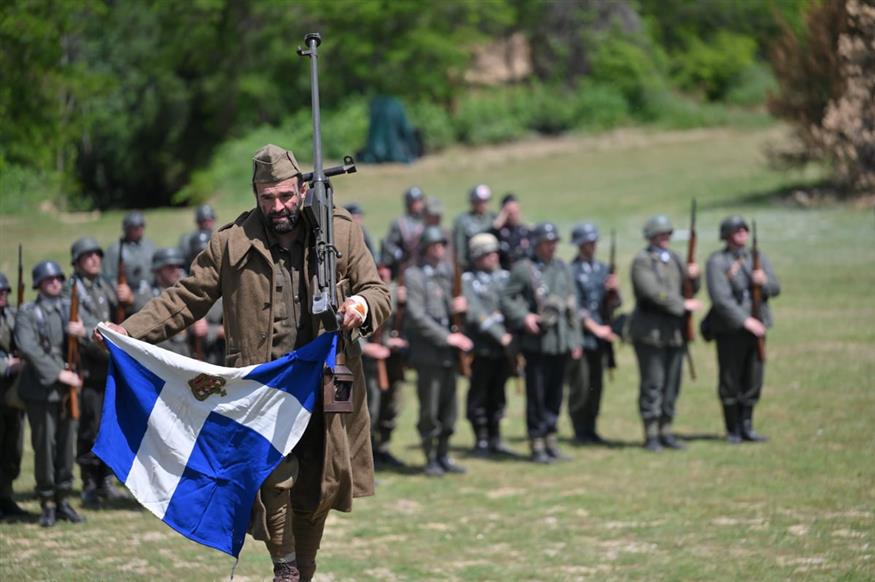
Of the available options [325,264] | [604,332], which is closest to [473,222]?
[604,332]

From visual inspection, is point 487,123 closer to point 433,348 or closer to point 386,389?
point 386,389

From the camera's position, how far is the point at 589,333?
14.3 m

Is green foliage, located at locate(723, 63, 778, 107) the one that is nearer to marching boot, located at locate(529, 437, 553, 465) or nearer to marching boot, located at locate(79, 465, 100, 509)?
marching boot, located at locate(529, 437, 553, 465)

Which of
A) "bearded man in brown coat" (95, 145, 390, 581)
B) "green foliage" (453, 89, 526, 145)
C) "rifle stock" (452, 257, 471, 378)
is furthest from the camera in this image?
"green foliage" (453, 89, 526, 145)

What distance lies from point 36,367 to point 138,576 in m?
2.32

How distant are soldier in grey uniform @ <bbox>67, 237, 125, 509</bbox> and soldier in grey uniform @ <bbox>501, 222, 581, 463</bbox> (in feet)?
13.1

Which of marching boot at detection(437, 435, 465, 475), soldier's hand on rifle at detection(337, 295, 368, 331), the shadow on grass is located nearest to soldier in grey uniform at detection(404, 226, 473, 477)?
marching boot at detection(437, 435, 465, 475)

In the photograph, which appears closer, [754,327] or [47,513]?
[47,513]

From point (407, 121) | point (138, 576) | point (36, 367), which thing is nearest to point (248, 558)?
point (138, 576)

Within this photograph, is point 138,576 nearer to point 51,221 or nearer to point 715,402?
point 715,402

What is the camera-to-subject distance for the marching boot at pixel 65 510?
35.5ft

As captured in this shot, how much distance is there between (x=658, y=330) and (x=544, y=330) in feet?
3.93

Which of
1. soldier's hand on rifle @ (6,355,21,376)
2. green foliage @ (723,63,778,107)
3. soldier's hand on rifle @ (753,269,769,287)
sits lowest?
soldier's hand on rifle @ (6,355,21,376)

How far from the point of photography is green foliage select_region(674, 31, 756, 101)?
50719mm
